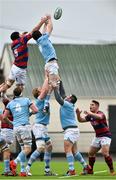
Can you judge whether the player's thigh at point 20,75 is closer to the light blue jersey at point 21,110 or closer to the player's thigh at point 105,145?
the light blue jersey at point 21,110

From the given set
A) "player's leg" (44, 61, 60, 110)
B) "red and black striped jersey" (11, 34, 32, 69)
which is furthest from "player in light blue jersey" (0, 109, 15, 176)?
"red and black striped jersey" (11, 34, 32, 69)

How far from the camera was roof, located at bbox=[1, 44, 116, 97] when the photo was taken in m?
50.1

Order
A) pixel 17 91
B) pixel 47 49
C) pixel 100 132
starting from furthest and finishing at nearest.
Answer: pixel 100 132 < pixel 47 49 < pixel 17 91

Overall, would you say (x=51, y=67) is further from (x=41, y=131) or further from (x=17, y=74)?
(x=41, y=131)

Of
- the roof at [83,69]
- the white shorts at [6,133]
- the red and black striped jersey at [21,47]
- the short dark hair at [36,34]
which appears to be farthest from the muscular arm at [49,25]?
the roof at [83,69]

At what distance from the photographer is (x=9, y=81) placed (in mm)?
22828

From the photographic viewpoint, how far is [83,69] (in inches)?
2060

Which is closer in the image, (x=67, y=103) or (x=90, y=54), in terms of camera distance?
(x=67, y=103)

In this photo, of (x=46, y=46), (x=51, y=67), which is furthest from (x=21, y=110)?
(x=46, y=46)

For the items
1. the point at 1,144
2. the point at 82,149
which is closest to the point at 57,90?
the point at 1,144

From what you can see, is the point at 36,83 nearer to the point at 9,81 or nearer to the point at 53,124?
the point at 53,124

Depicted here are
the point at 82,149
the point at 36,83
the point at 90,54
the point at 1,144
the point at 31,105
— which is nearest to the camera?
the point at 31,105

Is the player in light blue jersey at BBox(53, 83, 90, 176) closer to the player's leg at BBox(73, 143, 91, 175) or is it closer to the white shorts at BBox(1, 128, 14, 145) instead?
the player's leg at BBox(73, 143, 91, 175)

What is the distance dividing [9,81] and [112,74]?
29.6 metres
